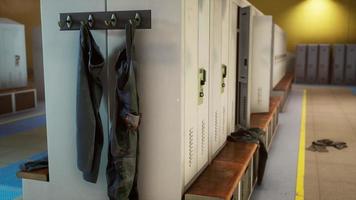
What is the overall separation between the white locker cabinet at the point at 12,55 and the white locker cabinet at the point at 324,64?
508 inches

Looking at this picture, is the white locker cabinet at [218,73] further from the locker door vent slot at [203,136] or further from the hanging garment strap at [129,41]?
the hanging garment strap at [129,41]

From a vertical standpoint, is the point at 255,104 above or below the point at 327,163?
above

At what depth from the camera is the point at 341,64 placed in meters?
17.1

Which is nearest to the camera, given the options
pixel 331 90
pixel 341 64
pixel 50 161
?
pixel 50 161

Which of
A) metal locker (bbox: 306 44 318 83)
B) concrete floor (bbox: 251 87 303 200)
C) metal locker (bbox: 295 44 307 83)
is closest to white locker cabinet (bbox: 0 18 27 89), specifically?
concrete floor (bbox: 251 87 303 200)

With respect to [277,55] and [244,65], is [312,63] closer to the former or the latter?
[277,55]

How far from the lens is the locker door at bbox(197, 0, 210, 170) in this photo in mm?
3014

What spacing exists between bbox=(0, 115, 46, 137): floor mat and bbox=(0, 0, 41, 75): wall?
5748 millimetres

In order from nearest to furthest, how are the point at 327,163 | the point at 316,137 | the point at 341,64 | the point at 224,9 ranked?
the point at 224,9 → the point at 327,163 → the point at 316,137 → the point at 341,64

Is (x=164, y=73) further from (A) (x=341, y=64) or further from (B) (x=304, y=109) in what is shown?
(A) (x=341, y=64)

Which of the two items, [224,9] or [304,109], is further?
[304,109]

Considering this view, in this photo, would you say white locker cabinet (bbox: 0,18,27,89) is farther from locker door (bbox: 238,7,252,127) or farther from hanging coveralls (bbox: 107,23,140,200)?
hanging coveralls (bbox: 107,23,140,200)

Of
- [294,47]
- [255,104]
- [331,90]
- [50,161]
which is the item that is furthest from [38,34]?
[294,47]

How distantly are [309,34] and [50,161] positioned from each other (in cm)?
1722
